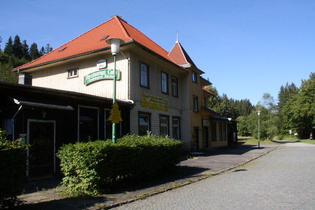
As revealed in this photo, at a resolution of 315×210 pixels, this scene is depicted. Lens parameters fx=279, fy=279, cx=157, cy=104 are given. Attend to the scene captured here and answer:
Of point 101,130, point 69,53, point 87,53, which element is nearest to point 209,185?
point 101,130

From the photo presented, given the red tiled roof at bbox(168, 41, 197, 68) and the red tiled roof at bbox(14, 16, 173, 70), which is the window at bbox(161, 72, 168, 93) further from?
the red tiled roof at bbox(168, 41, 197, 68)

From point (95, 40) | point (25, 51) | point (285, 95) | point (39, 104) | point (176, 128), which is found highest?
point (25, 51)

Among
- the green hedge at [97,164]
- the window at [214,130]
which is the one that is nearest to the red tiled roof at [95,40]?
the green hedge at [97,164]

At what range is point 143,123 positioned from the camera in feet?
55.8

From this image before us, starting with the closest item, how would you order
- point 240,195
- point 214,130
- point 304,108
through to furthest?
1. point 240,195
2. point 214,130
3. point 304,108

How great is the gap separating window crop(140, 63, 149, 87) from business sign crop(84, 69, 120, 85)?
1.64 metres

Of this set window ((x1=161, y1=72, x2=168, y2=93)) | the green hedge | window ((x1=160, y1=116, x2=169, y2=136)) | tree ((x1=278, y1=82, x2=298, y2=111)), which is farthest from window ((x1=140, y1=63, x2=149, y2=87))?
tree ((x1=278, y1=82, x2=298, y2=111))

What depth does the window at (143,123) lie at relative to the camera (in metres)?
16.7

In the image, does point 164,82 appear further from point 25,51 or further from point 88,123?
point 25,51

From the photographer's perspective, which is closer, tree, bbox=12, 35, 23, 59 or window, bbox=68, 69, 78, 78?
window, bbox=68, 69, 78, 78

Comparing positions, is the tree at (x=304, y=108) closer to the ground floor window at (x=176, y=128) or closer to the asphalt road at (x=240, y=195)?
the ground floor window at (x=176, y=128)

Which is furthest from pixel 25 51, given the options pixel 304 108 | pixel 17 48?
pixel 304 108

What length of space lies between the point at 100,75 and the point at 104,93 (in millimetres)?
1073

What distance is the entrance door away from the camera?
10.3 meters
